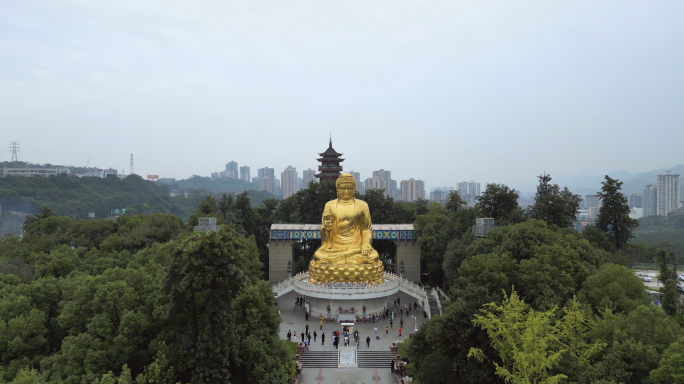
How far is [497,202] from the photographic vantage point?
26.3 metres

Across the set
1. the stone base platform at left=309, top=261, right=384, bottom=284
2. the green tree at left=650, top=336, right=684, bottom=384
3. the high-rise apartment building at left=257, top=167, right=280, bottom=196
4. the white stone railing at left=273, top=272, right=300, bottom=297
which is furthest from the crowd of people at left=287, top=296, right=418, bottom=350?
the high-rise apartment building at left=257, top=167, right=280, bottom=196

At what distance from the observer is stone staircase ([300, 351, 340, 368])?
51.9ft

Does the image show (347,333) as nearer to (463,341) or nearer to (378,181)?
(463,341)

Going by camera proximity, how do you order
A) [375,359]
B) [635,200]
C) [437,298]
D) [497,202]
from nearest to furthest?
[375,359], [437,298], [497,202], [635,200]

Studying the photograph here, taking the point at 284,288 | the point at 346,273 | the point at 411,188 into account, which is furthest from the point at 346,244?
Result: the point at 411,188

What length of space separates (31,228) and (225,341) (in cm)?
2456

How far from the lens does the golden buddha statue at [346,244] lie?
20500 mm

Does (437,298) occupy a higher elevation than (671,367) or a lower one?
lower

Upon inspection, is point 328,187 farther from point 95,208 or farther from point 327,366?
point 95,208

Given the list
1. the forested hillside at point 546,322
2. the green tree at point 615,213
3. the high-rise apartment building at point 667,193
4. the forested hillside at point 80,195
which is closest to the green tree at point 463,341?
the forested hillside at point 546,322

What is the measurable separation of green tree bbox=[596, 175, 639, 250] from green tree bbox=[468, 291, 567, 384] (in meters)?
15.7

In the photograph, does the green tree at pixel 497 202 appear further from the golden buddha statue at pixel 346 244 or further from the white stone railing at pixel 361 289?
the golden buddha statue at pixel 346 244

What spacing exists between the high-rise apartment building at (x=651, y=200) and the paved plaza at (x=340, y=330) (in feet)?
230

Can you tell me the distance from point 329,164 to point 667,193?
205ft
